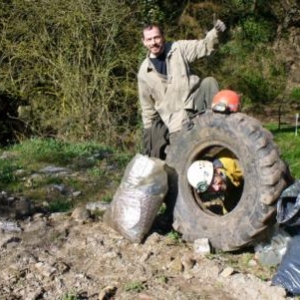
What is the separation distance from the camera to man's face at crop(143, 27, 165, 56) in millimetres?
5262

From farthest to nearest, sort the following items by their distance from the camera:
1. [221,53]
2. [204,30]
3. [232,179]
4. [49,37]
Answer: [221,53], [204,30], [49,37], [232,179]

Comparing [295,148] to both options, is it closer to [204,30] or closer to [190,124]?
[204,30]

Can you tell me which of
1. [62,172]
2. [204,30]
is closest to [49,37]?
[204,30]

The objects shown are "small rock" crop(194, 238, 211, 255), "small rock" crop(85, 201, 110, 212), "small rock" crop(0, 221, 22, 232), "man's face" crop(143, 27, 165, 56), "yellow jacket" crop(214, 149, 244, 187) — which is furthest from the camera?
"small rock" crop(85, 201, 110, 212)

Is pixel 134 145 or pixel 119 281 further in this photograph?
pixel 134 145

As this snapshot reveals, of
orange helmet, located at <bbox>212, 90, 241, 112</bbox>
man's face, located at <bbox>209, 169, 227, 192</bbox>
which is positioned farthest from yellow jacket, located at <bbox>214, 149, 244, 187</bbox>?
orange helmet, located at <bbox>212, 90, 241, 112</bbox>

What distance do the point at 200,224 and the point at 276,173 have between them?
74 cm

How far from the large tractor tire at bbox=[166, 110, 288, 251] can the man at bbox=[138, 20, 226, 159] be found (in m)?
0.35

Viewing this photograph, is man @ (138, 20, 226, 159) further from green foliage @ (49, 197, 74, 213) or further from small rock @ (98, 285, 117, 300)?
small rock @ (98, 285, 117, 300)

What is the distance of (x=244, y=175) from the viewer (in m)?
4.74

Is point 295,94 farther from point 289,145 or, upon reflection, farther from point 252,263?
point 252,263

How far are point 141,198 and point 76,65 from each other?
19.8ft

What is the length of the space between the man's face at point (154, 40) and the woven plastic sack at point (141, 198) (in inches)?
36.2

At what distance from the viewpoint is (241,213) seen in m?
4.70
